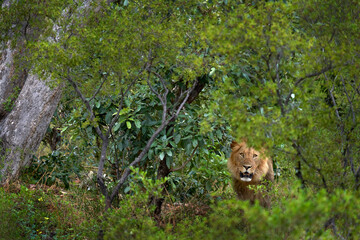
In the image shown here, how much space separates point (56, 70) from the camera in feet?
20.8

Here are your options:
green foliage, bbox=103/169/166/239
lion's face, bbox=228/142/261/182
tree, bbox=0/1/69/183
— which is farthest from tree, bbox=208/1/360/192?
tree, bbox=0/1/69/183

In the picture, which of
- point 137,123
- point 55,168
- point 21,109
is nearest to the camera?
point 137,123

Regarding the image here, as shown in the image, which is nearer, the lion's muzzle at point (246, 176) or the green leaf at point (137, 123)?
the green leaf at point (137, 123)

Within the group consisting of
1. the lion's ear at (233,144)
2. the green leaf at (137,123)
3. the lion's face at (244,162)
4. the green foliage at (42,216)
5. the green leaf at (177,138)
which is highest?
the green leaf at (137,123)

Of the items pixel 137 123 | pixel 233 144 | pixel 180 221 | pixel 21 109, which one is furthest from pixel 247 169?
pixel 21 109

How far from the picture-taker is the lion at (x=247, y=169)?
25.4 feet

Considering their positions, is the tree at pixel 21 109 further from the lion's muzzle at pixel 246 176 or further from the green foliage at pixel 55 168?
the lion's muzzle at pixel 246 176

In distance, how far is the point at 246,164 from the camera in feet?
25.4

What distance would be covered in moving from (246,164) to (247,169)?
9cm

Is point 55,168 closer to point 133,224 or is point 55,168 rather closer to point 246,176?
point 246,176

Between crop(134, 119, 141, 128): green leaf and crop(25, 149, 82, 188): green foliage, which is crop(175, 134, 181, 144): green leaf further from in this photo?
crop(25, 149, 82, 188): green foliage

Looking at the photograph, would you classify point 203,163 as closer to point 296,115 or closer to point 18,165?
point 18,165

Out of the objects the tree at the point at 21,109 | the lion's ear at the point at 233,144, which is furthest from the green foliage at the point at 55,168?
the lion's ear at the point at 233,144

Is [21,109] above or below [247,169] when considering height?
above
